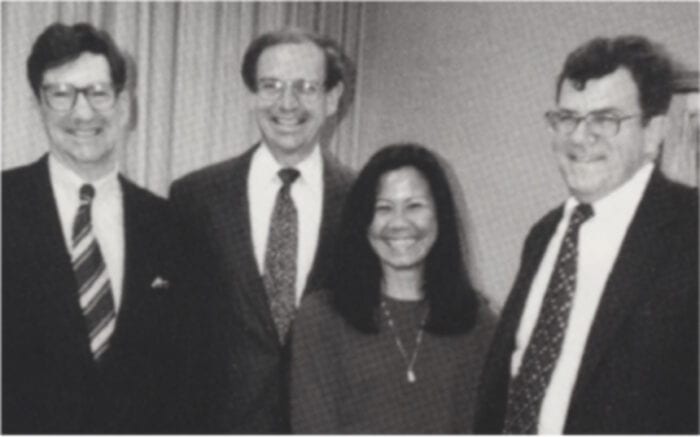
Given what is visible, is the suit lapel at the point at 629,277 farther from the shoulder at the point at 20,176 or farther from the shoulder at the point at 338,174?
the shoulder at the point at 20,176

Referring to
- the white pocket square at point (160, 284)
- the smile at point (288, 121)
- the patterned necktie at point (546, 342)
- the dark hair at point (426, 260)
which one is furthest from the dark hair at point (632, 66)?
the white pocket square at point (160, 284)

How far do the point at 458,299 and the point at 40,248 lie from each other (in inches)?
37.4

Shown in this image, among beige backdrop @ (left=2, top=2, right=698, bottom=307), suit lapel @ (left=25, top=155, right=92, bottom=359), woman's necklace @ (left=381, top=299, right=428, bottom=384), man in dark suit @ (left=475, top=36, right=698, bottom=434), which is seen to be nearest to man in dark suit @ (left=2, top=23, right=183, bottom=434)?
suit lapel @ (left=25, top=155, right=92, bottom=359)

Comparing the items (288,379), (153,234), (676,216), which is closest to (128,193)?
(153,234)

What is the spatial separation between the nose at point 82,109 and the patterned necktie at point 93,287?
8.8 inches

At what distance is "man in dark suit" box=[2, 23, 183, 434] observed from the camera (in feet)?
6.88

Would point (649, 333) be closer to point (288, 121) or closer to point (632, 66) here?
point (632, 66)

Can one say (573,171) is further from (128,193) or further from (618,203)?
(128,193)

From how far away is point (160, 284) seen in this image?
2.26 m

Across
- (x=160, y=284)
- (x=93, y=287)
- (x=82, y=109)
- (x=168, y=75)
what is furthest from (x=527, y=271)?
(x=168, y=75)

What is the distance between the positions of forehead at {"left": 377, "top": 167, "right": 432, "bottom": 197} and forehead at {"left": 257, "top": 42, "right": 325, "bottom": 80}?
531mm

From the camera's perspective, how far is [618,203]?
1.83 m

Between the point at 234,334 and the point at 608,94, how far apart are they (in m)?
1.13

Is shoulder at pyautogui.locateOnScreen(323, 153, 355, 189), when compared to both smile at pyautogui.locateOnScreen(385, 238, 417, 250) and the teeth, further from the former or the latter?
the teeth
